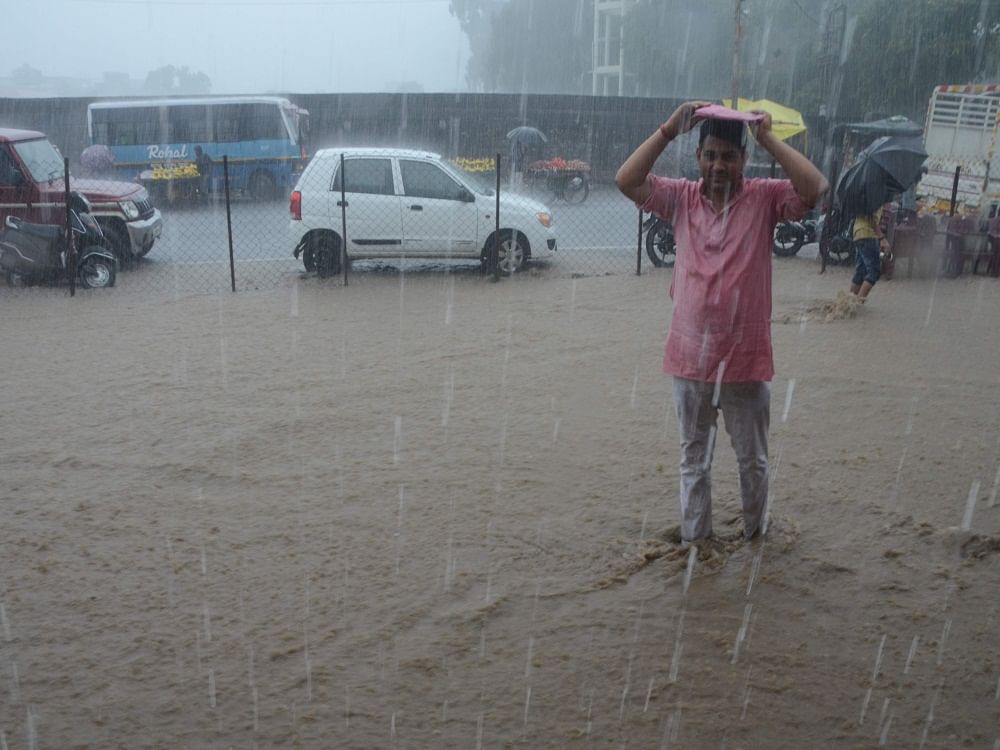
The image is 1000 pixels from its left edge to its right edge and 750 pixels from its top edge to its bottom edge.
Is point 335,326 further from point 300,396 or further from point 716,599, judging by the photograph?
point 716,599

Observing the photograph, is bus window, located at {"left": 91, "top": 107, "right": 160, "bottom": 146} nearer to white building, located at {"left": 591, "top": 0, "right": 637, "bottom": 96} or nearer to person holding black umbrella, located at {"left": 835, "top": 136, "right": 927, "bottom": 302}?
person holding black umbrella, located at {"left": 835, "top": 136, "right": 927, "bottom": 302}

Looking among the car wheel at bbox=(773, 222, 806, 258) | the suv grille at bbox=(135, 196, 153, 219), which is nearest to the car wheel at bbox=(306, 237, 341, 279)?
the suv grille at bbox=(135, 196, 153, 219)

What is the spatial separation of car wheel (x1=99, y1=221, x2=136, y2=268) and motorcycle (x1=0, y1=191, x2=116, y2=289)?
1.30 meters

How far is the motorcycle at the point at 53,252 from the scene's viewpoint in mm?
11539

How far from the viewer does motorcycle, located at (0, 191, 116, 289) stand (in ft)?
37.9

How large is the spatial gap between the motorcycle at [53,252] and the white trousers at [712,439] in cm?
939

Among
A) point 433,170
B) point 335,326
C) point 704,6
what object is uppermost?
point 704,6

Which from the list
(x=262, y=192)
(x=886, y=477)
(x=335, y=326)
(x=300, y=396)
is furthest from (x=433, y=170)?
(x=262, y=192)

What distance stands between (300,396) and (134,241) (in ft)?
25.0

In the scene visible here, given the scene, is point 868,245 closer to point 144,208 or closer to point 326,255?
point 326,255

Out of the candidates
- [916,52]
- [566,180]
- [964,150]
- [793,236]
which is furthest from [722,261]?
[916,52]

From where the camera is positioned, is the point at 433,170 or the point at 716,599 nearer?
the point at 716,599

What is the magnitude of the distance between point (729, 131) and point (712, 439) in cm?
128

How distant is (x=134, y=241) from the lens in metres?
13.4
